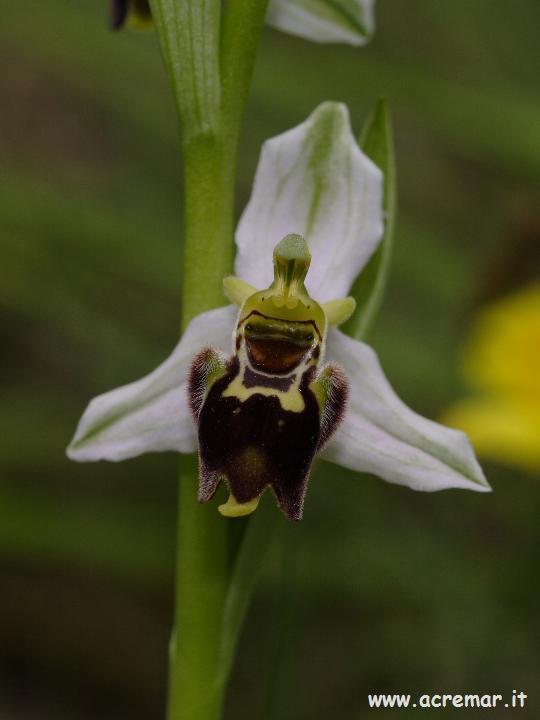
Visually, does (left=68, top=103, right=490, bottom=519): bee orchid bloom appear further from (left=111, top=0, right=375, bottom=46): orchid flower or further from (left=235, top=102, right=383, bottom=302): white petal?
(left=111, top=0, right=375, bottom=46): orchid flower

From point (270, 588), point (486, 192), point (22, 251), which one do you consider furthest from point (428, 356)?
point (486, 192)

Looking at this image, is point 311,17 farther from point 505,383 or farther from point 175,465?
point 175,465

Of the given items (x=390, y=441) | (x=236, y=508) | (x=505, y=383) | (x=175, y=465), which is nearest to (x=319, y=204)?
(x=390, y=441)

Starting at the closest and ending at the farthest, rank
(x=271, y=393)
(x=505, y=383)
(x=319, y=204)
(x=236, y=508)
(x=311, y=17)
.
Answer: (x=236, y=508) < (x=271, y=393) < (x=319, y=204) < (x=311, y=17) < (x=505, y=383)

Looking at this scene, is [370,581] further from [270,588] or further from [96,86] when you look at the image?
[96,86]

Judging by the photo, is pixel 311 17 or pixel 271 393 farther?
pixel 311 17

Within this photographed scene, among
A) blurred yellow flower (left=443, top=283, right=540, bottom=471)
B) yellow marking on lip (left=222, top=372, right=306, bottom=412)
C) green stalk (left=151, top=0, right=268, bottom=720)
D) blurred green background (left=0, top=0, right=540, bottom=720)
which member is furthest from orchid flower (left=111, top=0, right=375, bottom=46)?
blurred green background (left=0, top=0, right=540, bottom=720)
